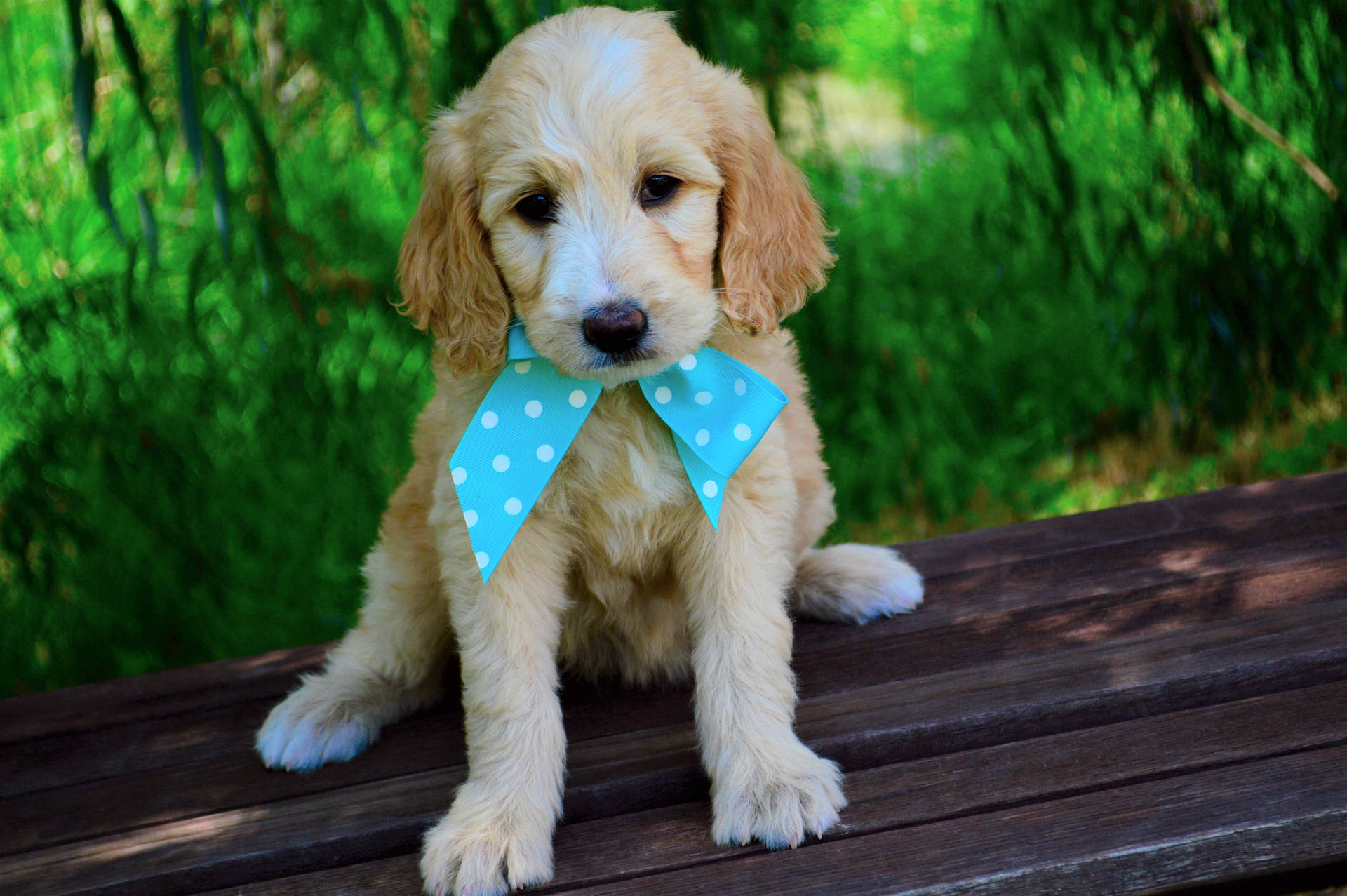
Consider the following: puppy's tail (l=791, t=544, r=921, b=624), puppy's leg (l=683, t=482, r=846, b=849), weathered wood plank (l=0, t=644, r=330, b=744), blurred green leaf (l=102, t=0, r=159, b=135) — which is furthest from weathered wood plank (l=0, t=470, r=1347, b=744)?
blurred green leaf (l=102, t=0, r=159, b=135)

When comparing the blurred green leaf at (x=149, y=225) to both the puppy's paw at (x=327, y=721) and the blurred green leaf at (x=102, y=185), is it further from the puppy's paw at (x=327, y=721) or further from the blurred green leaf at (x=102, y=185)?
the puppy's paw at (x=327, y=721)

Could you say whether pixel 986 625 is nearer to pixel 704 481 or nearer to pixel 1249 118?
pixel 704 481

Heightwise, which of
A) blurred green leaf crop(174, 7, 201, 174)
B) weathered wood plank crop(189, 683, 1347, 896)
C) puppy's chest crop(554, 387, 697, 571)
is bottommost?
weathered wood plank crop(189, 683, 1347, 896)

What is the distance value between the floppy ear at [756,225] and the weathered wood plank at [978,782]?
0.90 m

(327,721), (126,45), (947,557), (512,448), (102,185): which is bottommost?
(947,557)

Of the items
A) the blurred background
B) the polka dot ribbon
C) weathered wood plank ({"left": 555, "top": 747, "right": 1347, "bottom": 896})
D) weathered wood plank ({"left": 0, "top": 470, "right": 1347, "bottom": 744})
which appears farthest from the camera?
the blurred background

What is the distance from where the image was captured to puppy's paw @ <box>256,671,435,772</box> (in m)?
2.29

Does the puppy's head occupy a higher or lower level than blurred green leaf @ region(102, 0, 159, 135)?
lower

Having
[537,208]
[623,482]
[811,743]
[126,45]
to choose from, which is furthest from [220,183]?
[811,743]

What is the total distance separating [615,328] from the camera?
170cm

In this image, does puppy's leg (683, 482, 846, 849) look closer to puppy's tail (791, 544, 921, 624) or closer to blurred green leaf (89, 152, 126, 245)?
puppy's tail (791, 544, 921, 624)

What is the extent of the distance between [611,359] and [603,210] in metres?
0.26

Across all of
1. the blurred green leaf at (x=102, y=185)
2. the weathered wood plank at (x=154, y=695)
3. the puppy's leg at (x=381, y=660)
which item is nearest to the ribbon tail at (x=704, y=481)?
the puppy's leg at (x=381, y=660)

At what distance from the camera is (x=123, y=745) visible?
254cm
